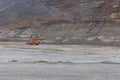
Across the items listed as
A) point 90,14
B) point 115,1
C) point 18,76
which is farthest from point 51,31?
point 18,76

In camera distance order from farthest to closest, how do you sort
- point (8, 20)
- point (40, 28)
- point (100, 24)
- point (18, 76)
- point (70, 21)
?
point (8, 20), point (40, 28), point (70, 21), point (100, 24), point (18, 76)

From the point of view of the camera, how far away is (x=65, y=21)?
74.2 meters

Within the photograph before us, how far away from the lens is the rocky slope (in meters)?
65.8

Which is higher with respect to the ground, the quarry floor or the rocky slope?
the quarry floor

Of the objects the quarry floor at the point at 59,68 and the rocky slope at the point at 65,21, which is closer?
the quarry floor at the point at 59,68

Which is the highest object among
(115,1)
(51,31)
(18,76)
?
(18,76)

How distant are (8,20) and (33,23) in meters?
12.8

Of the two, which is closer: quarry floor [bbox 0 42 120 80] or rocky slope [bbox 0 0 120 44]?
quarry floor [bbox 0 42 120 80]

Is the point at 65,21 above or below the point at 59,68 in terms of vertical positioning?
below

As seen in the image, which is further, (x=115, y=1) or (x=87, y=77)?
(x=115, y=1)

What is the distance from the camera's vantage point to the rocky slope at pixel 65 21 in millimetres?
65812

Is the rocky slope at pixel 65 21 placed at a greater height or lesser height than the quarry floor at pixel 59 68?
lesser

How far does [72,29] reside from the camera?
232 feet

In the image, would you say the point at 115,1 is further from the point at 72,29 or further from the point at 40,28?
the point at 40,28
